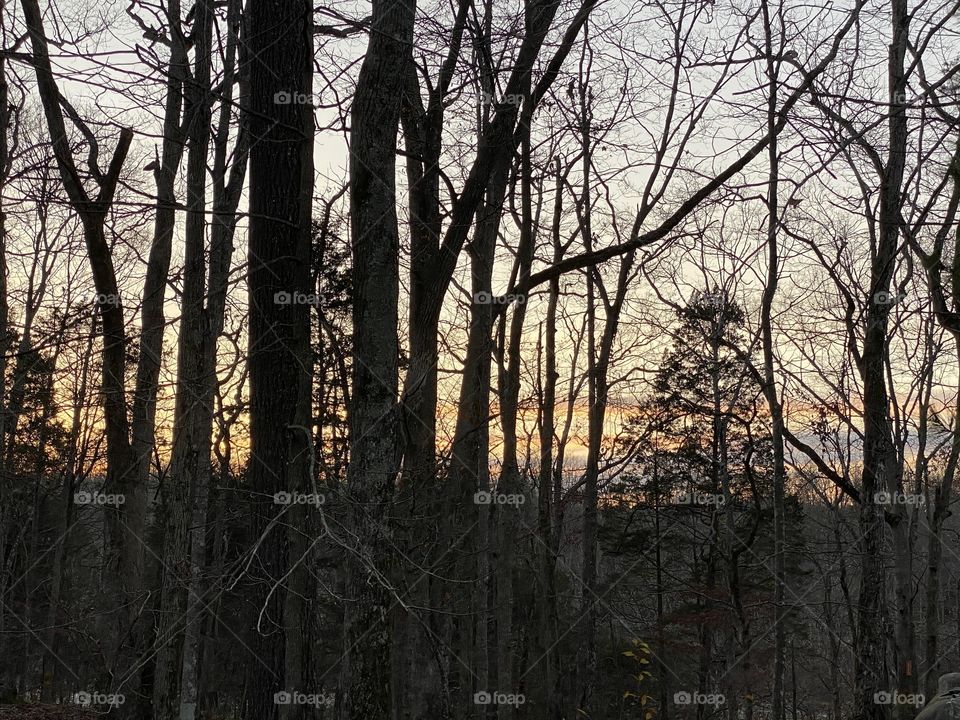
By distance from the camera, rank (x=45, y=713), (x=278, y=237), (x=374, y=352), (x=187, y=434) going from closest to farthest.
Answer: (x=374, y=352)
(x=278, y=237)
(x=187, y=434)
(x=45, y=713)

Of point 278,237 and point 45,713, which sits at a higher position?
point 278,237

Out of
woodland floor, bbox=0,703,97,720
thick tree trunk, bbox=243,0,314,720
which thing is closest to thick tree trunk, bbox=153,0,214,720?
thick tree trunk, bbox=243,0,314,720

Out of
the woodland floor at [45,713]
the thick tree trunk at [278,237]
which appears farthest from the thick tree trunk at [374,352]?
the woodland floor at [45,713]

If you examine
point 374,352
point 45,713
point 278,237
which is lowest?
point 45,713

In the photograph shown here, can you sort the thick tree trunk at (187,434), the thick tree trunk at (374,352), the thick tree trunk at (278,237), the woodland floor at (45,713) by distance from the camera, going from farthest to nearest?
the woodland floor at (45,713)
the thick tree trunk at (187,434)
the thick tree trunk at (278,237)
the thick tree trunk at (374,352)

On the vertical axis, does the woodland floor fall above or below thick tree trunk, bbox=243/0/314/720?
below

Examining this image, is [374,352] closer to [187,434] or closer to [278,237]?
[278,237]

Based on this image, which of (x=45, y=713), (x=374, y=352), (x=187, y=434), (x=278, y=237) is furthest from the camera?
(x=45, y=713)

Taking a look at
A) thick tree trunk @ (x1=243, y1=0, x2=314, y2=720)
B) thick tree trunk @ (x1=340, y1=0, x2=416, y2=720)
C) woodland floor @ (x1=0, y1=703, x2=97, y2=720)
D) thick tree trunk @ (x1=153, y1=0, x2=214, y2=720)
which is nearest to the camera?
thick tree trunk @ (x1=340, y1=0, x2=416, y2=720)

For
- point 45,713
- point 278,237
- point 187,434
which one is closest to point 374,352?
point 278,237

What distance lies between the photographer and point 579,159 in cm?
1227

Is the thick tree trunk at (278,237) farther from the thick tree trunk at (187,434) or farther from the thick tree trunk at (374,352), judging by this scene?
the thick tree trunk at (187,434)

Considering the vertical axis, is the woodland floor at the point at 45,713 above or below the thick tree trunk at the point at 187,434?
below

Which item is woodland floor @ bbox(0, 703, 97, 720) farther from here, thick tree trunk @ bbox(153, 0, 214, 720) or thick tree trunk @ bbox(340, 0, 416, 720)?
thick tree trunk @ bbox(340, 0, 416, 720)
